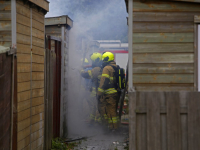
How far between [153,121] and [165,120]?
0.46ft

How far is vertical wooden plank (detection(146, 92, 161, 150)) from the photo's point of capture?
11.9ft

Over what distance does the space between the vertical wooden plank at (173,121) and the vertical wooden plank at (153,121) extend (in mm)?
119

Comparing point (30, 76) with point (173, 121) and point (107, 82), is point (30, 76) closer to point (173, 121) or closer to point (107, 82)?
point (173, 121)

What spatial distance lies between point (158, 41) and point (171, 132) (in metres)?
1.57

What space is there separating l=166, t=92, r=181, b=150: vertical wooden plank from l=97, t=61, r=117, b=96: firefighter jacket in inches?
200

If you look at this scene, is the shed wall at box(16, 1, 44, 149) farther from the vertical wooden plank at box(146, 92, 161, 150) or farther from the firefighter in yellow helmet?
the firefighter in yellow helmet

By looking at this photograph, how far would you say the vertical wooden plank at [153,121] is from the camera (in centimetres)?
364

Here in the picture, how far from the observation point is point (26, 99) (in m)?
5.28

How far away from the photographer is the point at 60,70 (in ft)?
25.6

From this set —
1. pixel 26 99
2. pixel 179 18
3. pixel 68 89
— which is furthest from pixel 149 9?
pixel 68 89

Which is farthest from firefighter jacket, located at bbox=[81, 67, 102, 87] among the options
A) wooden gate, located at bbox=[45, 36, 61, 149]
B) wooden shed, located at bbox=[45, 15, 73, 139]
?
wooden gate, located at bbox=[45, 36, 61, 149]

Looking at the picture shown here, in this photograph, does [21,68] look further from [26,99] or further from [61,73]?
[61,73]

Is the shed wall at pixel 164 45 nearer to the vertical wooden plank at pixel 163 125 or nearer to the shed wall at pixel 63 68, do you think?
the vertical wooden plank at pixel 163 125

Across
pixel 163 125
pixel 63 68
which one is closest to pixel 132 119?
pixel 163 125
